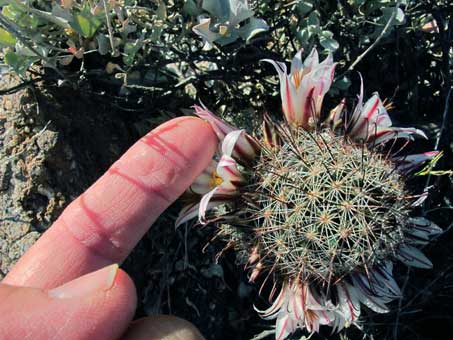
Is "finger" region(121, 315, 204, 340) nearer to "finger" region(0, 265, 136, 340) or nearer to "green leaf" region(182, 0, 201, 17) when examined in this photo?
"finger" region(0, 265, 136, 340)

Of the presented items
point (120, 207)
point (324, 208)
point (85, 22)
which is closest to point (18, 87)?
point (85, 22)

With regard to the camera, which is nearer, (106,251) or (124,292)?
(124,292)

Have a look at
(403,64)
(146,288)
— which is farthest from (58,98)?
(403,64)

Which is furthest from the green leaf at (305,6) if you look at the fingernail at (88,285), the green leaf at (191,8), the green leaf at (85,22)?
the fingernail at (88,285)

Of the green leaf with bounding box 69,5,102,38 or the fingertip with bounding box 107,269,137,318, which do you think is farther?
the green leaf with bounding box 69,5,102,38

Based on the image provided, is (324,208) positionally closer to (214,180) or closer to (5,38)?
(214,180)

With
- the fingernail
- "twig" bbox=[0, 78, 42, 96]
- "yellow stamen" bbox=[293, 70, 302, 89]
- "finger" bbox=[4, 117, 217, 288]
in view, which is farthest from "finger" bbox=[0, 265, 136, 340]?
"yellow stamen" bbox=[293, 70, 302, 89]

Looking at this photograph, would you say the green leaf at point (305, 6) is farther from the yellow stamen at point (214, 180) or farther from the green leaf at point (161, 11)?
the yellow stamen at point (214, 180)
